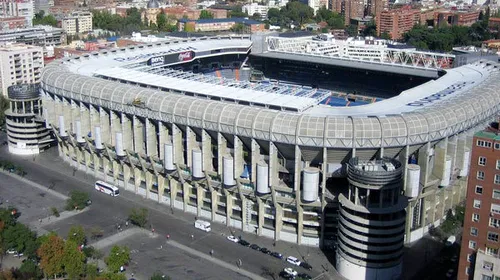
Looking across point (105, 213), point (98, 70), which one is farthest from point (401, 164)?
point (98, 70)

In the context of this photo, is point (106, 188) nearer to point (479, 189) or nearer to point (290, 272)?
point (290, 272)

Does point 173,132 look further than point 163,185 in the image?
No

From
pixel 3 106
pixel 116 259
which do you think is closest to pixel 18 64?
pixel 3 106

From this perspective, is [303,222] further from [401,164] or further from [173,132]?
[173,132]

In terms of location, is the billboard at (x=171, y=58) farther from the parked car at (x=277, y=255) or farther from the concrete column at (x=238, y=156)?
the parked car at (x=277, y=255)

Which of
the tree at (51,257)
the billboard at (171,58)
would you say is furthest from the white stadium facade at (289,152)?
the tree at (51,257)

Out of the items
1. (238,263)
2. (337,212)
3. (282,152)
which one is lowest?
(238,263)

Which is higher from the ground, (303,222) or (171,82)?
(171,82)
